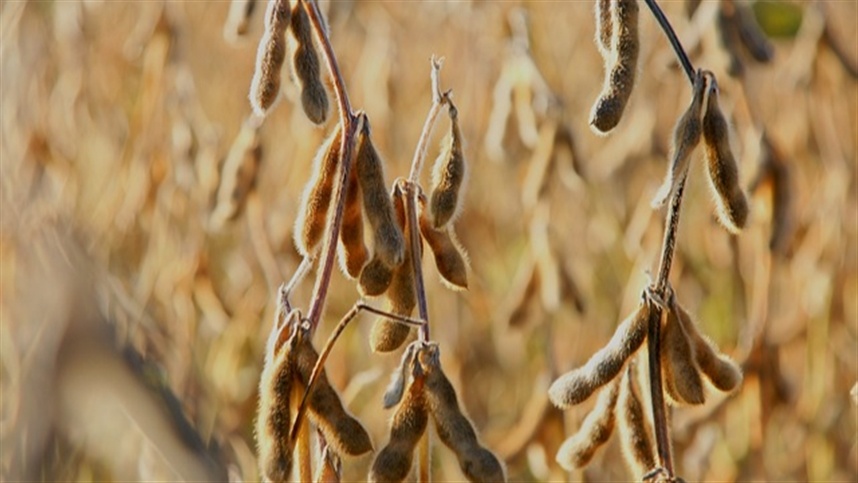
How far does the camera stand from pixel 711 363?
109 cm

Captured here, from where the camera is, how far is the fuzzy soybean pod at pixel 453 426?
1022 millimetres

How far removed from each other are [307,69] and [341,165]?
0.30 feet

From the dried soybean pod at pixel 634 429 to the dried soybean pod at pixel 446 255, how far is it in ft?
0.51

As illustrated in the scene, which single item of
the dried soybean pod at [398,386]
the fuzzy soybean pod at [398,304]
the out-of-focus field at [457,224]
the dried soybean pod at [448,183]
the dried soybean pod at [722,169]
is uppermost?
the out-of-focus field at [457,224]

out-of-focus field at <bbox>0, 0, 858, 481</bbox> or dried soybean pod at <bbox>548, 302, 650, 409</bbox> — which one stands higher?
out-of-focus field at <bbox>0, 0, 858, 481</bbox>

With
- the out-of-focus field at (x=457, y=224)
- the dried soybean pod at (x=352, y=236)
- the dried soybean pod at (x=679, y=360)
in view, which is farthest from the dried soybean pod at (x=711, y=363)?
the out-of-focus field at (x=457, y=224)

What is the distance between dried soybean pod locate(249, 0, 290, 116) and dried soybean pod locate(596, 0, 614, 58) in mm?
232

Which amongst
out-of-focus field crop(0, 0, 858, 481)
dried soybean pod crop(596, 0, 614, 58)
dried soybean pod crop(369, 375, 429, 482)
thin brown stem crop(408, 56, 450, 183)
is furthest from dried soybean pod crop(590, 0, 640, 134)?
out-of-focus field crop(0, 0, 858, 481)

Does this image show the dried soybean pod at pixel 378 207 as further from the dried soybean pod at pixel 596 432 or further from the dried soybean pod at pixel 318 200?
the dried soybean pod at pixel 596 432

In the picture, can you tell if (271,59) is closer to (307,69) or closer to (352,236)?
(307,69)

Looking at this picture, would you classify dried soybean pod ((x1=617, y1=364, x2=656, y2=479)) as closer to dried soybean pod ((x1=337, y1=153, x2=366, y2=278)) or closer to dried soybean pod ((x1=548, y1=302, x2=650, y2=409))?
dried soybean pod ((x1=548, y1=302, x2=650, y2=409))

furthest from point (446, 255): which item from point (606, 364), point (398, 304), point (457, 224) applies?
point (457, 224)

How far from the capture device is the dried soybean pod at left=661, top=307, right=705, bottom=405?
1.03 m

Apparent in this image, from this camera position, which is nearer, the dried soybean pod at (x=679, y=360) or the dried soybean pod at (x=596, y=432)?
the dried soybean pod at (x=679, y=360)
